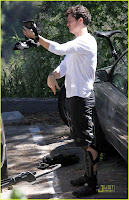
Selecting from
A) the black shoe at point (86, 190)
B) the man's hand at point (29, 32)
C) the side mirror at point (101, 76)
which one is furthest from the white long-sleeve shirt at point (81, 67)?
the side mirror at point (101, 76)

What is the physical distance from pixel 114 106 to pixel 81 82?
789 mm

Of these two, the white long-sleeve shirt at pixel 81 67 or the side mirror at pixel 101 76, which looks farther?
the side mirror at pixel 101 76

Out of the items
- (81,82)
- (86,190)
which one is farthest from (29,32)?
(86,190)

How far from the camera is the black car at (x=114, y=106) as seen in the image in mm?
4898

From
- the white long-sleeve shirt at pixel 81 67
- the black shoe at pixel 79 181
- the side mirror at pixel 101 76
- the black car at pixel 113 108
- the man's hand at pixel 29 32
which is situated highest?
the man's hand at pixel 29 32

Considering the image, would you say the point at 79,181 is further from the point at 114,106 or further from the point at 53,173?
the point at 114,106

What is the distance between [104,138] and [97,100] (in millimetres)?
500

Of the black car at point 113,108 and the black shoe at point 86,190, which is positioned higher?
the black car at point 113,108

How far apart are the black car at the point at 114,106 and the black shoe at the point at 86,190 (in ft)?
1.48

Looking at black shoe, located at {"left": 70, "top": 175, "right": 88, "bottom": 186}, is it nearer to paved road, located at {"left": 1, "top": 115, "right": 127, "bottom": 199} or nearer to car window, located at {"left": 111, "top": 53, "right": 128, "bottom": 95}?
paved road, located at {"left": 1, "top": 115, "right": 127, "bottom": 199}

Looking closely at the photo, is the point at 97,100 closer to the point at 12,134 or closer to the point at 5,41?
the point at 12,134

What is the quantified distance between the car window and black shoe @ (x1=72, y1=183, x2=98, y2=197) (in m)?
1.12

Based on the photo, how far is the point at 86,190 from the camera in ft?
15.7

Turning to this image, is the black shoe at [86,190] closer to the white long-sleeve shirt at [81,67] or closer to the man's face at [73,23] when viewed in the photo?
the white long-sleeve shirt at [81,67]
